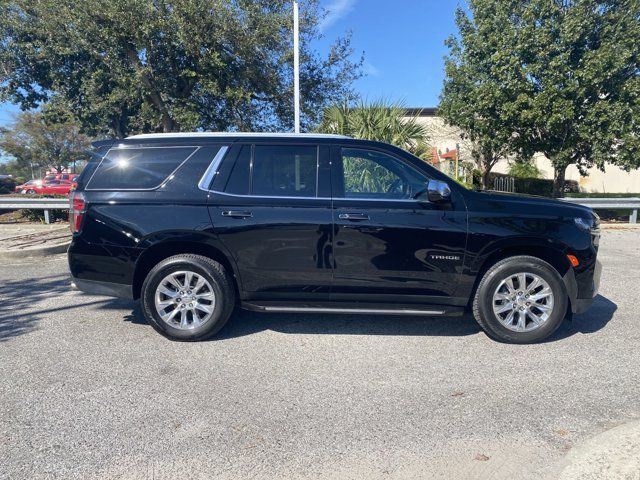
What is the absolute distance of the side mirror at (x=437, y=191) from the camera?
13.6 feet

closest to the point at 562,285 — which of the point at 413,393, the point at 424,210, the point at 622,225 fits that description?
the point at 424,210

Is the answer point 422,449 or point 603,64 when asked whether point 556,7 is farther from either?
point 422,449

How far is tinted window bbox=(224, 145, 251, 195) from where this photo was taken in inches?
172

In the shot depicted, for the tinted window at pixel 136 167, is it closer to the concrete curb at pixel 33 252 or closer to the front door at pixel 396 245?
the front door at pixel 396 245

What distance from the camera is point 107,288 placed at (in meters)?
4.47

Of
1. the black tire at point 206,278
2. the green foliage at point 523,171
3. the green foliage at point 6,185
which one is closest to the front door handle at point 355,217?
the black tire at point 206,278

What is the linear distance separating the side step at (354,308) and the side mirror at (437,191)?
1.06m

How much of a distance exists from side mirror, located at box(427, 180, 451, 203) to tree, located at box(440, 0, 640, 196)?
34.5ft

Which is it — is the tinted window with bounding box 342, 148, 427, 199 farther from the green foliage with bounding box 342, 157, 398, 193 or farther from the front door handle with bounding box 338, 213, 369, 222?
the front door handle with bounding box 338, 213, 369, 222

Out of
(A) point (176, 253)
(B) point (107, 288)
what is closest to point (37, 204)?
(B) point (107, 288)

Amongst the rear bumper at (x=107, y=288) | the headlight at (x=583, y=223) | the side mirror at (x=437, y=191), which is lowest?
the rear bumper at (x=107, y=288)

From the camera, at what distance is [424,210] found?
14.0 feet

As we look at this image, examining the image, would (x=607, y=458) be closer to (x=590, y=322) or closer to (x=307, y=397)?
(x=307, y=397)

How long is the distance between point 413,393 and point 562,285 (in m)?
1.97
